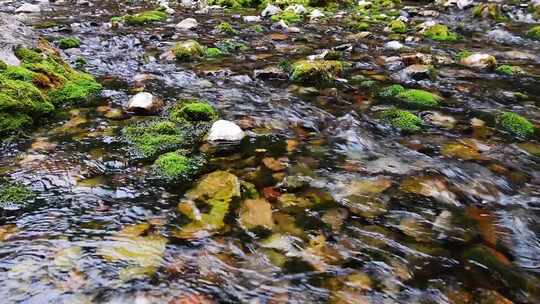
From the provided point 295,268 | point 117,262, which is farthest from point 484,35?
point 117,262

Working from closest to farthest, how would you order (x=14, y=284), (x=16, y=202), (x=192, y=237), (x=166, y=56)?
(x=14, y=284) → (x=192, y=237) → (x=16, y=202) → (x=166, y=56)

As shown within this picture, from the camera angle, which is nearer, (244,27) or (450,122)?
(450,122)

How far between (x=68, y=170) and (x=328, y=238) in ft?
9.79

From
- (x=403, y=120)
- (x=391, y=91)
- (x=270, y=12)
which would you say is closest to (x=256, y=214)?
(x=403, y=120)

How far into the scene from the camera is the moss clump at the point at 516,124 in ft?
21.9

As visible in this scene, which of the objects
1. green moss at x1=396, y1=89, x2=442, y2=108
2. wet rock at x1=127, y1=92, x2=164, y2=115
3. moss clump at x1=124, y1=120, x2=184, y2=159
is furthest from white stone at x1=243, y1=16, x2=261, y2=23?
moss clump at x1=124, y1=120, x2=184, y2=159

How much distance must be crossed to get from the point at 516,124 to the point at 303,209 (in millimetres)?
4106

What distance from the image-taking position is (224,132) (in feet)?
20.0

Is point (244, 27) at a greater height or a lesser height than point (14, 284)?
lesser

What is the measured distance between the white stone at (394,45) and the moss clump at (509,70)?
271 centimetres

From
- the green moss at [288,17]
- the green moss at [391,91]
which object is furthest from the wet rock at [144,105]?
the green moss at [288,17]

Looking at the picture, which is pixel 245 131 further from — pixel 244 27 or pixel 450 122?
pixel 244 27

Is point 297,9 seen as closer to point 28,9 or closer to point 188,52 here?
point 188,52

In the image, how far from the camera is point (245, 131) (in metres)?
6.47
